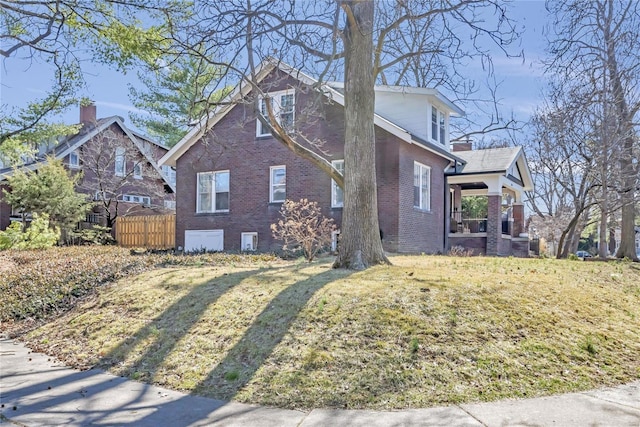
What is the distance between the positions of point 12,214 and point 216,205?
12.1 m

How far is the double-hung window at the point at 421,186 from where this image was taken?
18.2 m

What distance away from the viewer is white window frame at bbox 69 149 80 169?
2728 cm

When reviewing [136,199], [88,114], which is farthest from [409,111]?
[88,114]

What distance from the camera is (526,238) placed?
944 inches

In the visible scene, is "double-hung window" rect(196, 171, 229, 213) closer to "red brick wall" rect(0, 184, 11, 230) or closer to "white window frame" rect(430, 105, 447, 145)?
"white window frame" rect(430, 105, 447, 145)

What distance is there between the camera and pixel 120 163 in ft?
98.0

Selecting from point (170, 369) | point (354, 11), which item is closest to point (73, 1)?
point (354, 11)

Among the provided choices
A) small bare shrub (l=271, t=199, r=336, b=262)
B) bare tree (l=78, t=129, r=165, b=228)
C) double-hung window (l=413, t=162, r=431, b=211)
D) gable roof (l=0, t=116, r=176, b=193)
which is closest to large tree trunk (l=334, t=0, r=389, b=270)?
small bare shrub (l=271, t=199, r=336, b=262)

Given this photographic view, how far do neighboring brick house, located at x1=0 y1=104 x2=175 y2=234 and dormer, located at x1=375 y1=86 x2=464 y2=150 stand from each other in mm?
15607

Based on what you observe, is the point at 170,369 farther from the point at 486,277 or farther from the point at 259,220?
the point at 259,220

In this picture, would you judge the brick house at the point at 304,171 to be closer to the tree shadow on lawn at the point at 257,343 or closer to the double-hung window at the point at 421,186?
the double-hung window at the point at 421,186

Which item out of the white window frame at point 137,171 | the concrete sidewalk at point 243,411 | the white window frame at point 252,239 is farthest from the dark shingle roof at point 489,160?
the white window frame at point 137,171

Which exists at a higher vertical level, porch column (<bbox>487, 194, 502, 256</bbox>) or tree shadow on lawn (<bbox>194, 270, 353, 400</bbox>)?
porch column (<bbox>487, 194, 502, 256</bbox>)

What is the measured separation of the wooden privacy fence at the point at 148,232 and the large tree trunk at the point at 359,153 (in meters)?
15.1
